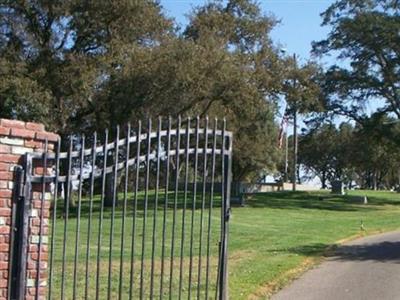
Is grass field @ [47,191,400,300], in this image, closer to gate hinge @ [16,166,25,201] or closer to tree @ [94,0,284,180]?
gate hinge @ [16,166,25,201]

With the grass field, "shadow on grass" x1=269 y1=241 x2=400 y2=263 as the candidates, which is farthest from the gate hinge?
"shadow on grass" x1=269 y1=241 x2=400 y2=263

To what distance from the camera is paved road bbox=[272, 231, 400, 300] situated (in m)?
10.4

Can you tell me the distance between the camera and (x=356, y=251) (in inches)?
624

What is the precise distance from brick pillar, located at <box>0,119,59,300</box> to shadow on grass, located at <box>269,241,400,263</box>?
9.62 metres

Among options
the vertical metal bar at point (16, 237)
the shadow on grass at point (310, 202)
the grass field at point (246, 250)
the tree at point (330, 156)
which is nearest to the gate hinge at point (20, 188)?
the vertical metal bar at point (16, 237)

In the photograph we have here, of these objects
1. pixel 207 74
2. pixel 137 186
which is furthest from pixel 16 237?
pixel 207 74

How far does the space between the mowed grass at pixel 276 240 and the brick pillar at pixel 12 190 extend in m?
4.44

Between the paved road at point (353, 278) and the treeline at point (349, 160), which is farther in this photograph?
the treeline at point (349, 160)

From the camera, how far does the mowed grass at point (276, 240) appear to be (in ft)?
37.5

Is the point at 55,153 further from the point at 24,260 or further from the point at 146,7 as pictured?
the point at 146,7

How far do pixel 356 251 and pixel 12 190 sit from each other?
38.0 feet

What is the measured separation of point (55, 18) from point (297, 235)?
1674 cm

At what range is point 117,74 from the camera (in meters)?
29.7

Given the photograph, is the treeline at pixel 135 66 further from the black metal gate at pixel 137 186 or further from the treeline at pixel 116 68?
the black metal gate at pixel 137 186
